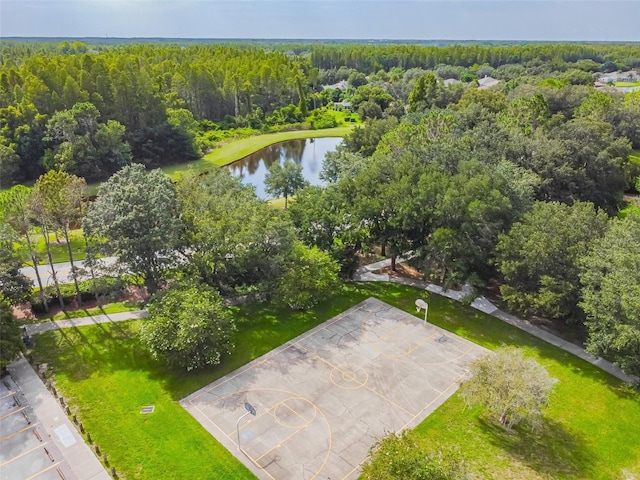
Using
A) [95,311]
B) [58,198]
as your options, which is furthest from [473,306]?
[58,198]

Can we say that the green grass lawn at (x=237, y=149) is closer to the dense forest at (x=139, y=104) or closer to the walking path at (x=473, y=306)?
the dense forest at (x=139, y=104)

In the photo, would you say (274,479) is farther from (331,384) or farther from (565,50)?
(565,50)

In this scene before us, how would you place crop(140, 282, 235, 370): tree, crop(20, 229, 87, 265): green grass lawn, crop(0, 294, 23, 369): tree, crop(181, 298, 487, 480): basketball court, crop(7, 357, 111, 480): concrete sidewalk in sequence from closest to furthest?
crop(7, 357, 111, 480): concrete sidewalk, crop(181, 298, 487, 480): basketball court, crop(0, 294, 23, 369): tree, crop(140, 282, 235, 370): tree, crop(20, 229, 87, 265): green grass lawn

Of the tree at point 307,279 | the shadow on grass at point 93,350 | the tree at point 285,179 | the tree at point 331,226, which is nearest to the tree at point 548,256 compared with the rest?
the tree at point 331,226

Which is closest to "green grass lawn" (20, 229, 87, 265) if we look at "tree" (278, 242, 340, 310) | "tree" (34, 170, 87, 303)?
"tree" (34, 170, 87, 303)

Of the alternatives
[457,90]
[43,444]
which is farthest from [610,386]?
[457,90]

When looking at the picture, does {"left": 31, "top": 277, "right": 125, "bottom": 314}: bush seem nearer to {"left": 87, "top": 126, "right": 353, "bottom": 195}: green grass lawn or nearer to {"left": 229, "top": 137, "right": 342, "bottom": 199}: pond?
{"left": 87, "top": 126, "right": 353, "bottom": 195}: green grass lawn
